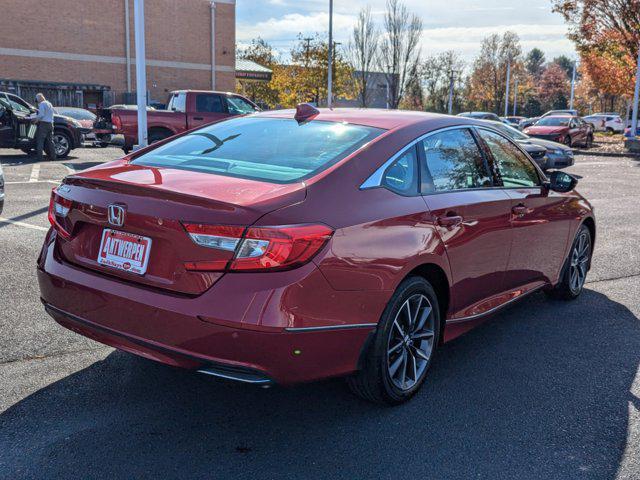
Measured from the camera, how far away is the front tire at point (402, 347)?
10.5 ft

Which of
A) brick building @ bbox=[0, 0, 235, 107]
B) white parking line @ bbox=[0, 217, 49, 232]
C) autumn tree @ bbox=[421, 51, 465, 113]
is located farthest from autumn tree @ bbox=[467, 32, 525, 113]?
white parking line @ bbox=[0, 217, 49, 232]

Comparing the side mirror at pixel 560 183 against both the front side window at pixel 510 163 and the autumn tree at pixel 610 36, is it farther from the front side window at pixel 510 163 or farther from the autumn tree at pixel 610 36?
the autumn tree at pixel 610 36

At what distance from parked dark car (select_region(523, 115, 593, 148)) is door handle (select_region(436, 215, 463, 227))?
25.3 meters

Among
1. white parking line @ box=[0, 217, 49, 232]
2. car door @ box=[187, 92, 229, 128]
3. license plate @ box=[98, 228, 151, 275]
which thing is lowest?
white parking line @ box=[0, 217, 49, 232]

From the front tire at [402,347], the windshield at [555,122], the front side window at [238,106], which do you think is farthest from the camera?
the windshield at [555,122]

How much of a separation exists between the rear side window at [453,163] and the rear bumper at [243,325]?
104cm

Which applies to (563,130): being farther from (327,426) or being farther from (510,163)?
(327,426)

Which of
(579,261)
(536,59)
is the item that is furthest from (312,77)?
(536,59)

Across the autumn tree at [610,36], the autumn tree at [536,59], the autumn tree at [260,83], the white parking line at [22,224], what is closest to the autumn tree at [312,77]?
the autumn tree at [260,83]

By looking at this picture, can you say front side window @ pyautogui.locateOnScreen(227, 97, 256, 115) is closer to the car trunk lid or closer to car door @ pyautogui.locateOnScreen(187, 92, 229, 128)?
car door @ pyautogui.locateOnScreen(187, 92, 229, 128)

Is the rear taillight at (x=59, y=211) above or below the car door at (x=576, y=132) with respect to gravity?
below

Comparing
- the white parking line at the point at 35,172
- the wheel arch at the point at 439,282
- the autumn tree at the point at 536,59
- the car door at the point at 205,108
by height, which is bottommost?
the white parking line at the point at 35,172

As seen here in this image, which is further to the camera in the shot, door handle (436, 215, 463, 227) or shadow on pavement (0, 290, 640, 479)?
door handle (436, 215, 463, 227)

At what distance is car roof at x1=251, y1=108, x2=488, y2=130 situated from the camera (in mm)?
3809
